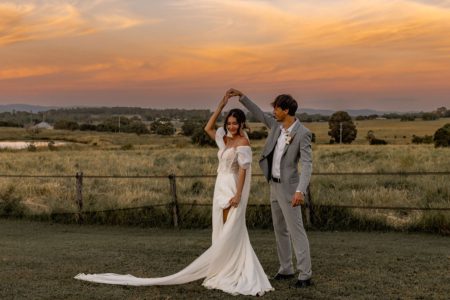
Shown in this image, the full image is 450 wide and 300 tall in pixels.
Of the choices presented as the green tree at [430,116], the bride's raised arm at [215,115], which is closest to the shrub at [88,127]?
the green tree at [430,116]

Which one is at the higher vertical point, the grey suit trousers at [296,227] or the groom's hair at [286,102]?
the groom's hair at [286,102]

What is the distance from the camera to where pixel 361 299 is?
6.55 meters

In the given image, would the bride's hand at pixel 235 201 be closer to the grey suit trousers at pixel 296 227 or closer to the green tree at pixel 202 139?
the grey suit trousers at pixel 296 227

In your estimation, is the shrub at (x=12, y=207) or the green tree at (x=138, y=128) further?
the green tree at (x=138, y=128)

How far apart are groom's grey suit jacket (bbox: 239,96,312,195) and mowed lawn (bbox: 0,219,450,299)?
126cm

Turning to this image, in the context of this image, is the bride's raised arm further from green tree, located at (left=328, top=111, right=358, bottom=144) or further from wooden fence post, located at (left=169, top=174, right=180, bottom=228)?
green tree, located at (left=328, top=111, right=358, bottom=144)

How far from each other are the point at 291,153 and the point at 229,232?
47.3 inches

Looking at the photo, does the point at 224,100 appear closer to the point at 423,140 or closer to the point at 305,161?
the point at 305,161

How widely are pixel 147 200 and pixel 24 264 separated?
8.49m

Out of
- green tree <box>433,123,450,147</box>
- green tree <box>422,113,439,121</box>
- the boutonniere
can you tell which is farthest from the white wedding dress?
green tree <box>422,113,439,121</box>

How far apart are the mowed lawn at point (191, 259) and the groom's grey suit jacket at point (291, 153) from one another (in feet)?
4.12

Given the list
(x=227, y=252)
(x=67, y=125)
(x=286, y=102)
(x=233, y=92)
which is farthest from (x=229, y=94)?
(x=67, y=125)

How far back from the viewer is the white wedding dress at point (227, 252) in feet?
22.8

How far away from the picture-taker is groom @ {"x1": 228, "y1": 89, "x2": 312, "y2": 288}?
672cm
